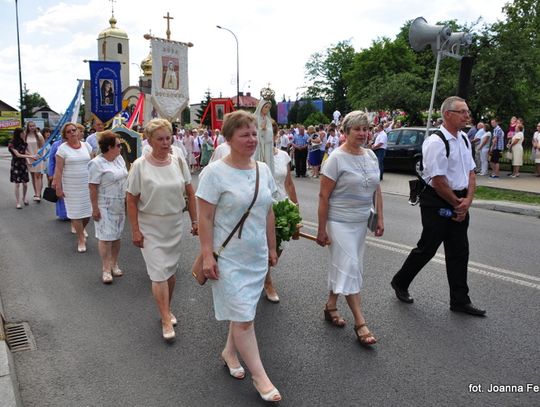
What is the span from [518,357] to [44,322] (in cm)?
404

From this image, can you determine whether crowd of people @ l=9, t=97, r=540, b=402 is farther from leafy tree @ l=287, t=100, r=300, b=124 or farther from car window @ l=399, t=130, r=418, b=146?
leafy tree @ l=287, t=100, r=300, b=124

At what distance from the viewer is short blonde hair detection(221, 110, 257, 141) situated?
3057 millimetres

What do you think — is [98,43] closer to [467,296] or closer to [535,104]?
[535,104]

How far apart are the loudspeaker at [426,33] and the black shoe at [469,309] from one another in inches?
279

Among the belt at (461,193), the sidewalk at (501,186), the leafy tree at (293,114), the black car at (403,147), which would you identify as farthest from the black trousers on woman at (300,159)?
the leafy tree at (293,114)

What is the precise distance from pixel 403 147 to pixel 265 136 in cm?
1357

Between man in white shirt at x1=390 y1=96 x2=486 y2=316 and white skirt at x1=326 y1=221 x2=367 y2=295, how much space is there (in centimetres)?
83

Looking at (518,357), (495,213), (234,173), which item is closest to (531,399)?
(518,357)

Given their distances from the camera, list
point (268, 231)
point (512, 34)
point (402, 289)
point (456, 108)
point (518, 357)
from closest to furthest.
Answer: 1. point (268, 231)
2. point (518, 357)
3. point (456, 108)
4. point (402, 289)
5. point (512, 34)

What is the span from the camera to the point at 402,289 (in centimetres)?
491

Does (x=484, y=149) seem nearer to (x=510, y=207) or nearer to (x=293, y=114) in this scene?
(x=510, y=207)

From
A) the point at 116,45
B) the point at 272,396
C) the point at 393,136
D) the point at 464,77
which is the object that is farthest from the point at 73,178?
the point at 116,45

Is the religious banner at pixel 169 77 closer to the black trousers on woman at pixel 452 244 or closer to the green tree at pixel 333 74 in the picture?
the black trousers on woman at pixel 452 244

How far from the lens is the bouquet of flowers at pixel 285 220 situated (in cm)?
423
